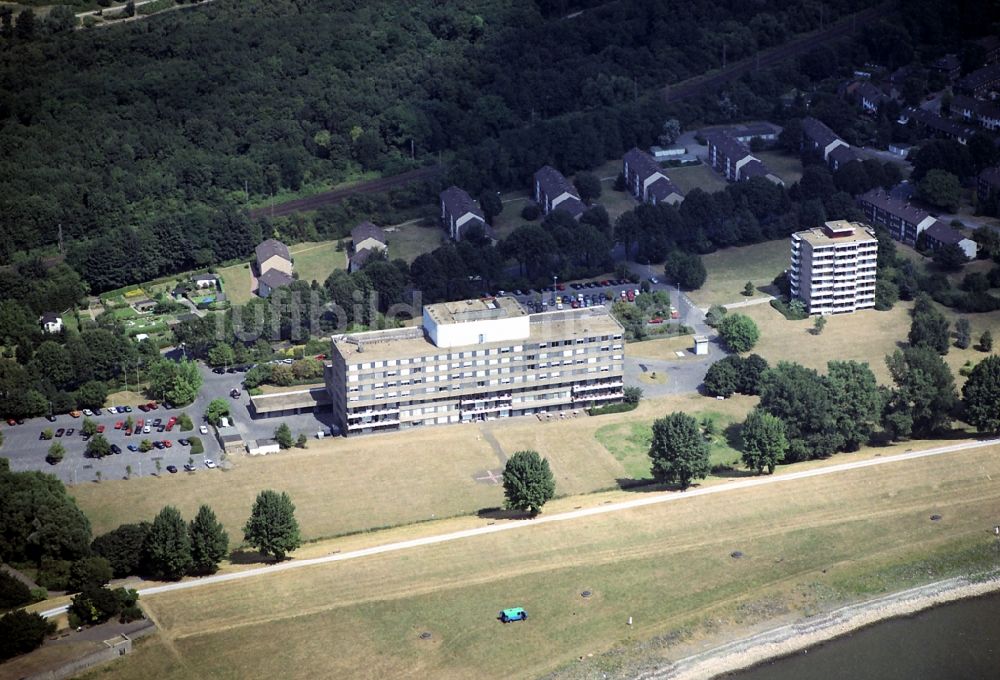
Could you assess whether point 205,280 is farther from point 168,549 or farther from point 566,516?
point 566,516

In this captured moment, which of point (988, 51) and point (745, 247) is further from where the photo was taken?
point (988, 51)

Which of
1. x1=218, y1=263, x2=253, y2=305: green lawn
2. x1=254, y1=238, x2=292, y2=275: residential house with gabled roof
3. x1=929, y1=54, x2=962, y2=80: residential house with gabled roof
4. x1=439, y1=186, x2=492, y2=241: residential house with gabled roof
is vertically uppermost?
x1=929, y1=54, x2=962, y2=80: residential house with gabled roof

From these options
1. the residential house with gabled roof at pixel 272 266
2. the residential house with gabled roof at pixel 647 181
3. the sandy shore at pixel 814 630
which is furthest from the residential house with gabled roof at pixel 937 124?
the sandy shore at pixel 814 630

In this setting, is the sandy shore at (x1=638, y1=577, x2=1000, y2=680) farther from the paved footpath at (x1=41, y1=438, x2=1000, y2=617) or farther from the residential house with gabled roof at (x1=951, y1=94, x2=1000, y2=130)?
the residential house with gabled roof at (x1=951, y1=94, x2=1000, y2=130)

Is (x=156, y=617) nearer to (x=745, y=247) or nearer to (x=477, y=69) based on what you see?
(x=745, y=247)

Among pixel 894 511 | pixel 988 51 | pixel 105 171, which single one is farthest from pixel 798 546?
pixel 988 51

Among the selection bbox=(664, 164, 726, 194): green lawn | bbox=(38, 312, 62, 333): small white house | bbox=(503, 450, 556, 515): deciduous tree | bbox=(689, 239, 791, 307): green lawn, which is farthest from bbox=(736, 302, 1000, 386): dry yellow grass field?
bbox=(38, 312, 62, 333): small white house
